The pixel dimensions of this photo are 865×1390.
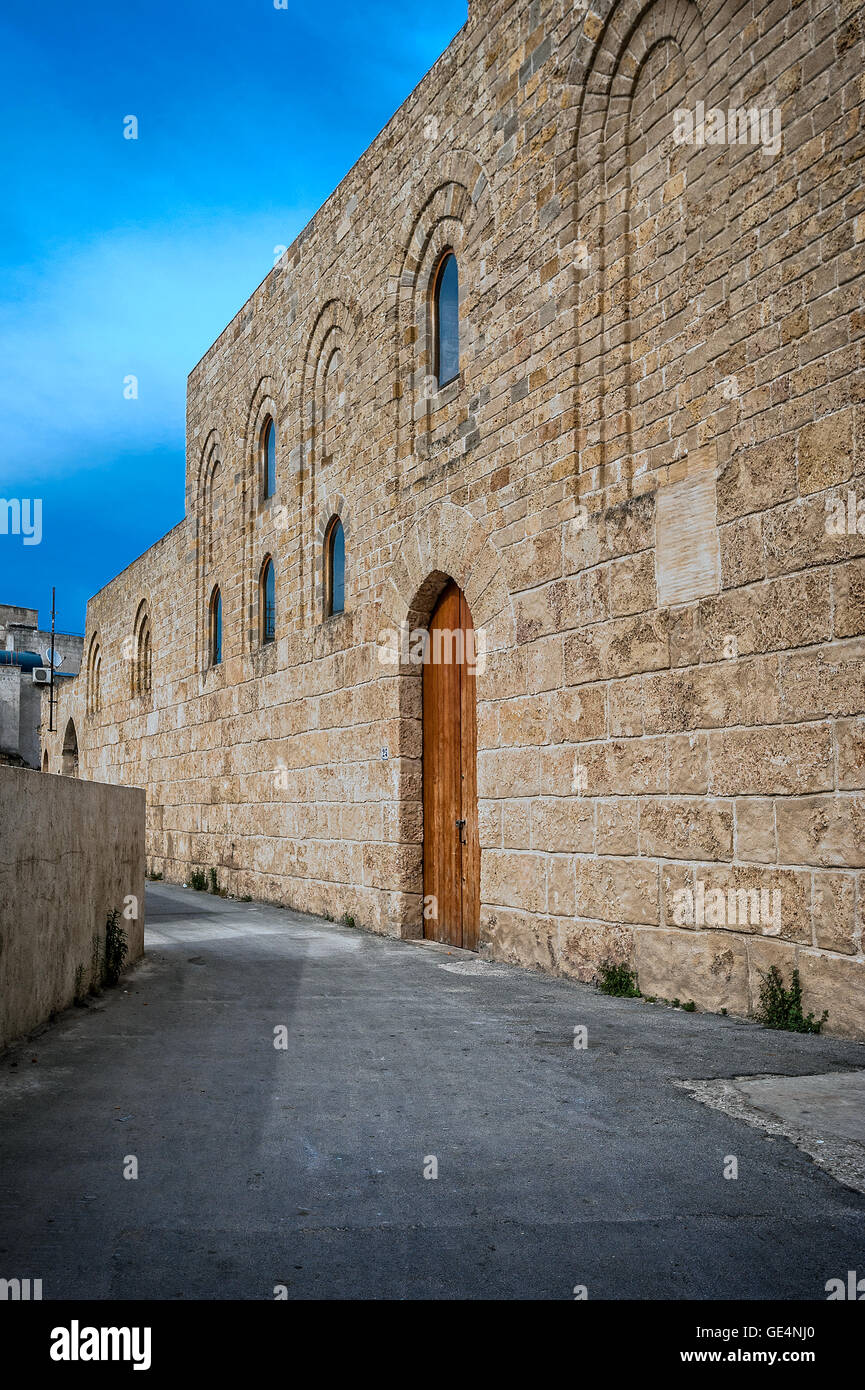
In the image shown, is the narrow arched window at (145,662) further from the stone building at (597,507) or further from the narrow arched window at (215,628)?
the stone building at (597,507)

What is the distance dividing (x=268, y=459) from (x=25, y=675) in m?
30.1

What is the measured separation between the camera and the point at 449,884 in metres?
9.10

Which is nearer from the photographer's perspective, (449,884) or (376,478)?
(449,884)

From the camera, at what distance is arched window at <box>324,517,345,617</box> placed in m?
11.7

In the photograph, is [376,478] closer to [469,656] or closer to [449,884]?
[469,656]

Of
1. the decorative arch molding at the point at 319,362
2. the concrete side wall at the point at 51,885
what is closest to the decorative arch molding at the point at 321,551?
the decorative arch molding at the point at 319,362

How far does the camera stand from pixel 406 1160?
3338mm

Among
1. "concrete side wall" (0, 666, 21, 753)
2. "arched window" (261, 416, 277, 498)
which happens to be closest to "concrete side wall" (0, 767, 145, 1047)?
"arched window" (261, 416, 277, 498)

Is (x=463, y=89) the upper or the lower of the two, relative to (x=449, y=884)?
upper

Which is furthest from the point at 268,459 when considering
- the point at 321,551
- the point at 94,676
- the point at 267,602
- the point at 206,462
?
the point at 94,676

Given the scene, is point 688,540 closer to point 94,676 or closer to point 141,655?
point 141,655

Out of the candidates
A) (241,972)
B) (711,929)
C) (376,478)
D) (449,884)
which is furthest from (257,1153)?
(376,478)

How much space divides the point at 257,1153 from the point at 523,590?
4.97 m

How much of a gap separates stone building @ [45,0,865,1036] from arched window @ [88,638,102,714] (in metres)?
14.1
